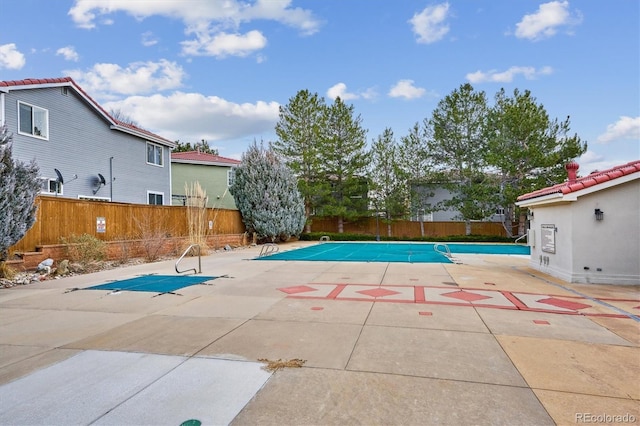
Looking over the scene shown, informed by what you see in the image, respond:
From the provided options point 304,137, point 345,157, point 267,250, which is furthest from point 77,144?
point 345,157

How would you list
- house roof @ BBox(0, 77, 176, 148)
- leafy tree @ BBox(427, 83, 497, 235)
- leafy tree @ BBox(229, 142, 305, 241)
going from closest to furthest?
1. house roof @ BBox(0, 77, 176, 148)
2. leafy tree @ BBox(229, 142, 305, 241)
3. leafy tree @ BBox(427, 83, 497, 235)

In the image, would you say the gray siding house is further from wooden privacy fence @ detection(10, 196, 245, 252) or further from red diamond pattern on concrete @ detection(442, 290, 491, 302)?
red diamond pattern on concrete @ detection(442, 290, 491, 302)

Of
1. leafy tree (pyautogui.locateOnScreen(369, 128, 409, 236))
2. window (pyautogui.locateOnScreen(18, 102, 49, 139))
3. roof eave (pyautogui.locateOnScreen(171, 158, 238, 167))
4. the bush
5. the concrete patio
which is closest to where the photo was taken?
the concrete patio

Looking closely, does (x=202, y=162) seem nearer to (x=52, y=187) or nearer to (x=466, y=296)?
(x=52, y=187)

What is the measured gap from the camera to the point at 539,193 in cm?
962

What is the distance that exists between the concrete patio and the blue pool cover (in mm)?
469

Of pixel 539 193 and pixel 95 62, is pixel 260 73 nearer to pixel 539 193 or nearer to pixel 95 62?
pixel 95 62

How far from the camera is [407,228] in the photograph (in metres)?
27.0

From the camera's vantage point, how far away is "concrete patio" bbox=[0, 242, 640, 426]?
2707 mm

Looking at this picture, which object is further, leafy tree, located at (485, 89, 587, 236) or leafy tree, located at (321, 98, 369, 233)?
leafy tree, located at (321, 98, 369, 233)

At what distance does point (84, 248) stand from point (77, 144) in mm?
7267

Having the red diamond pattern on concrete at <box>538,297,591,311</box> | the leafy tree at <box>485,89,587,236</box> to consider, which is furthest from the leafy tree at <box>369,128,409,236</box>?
the red diamond pattern on concrete at <box>538,297,591,311</box>

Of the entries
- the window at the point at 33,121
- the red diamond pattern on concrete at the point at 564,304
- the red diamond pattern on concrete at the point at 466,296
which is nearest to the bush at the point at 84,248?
the window at the point at 33,121

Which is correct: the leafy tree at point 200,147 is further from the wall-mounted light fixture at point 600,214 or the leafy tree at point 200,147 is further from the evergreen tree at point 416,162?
the wall-mounted light fixture at point 600,214
